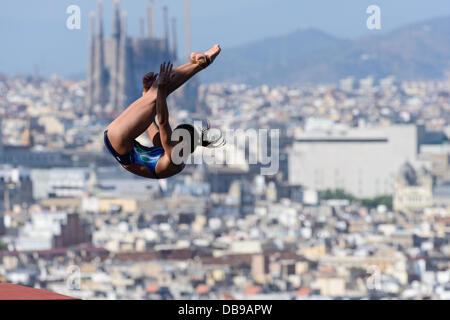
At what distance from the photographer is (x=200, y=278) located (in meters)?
23.7

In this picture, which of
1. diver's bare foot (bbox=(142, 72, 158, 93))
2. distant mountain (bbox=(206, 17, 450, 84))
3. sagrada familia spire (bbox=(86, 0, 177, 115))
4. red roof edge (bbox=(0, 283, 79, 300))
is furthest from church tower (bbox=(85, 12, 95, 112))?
diver's bare foot (bbox=(142, 72, 158, 93))

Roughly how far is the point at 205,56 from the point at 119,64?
52477mm

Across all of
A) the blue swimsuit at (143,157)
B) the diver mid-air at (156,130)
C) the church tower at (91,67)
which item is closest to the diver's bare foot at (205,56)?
the diver mid-air at (156,130)

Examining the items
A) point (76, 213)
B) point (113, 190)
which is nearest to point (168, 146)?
point (76, 213)

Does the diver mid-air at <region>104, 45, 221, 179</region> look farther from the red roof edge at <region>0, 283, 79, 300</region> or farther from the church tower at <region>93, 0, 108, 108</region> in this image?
the church tower at <region>93, 0, 108, 108</region>

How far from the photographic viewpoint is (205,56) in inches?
121

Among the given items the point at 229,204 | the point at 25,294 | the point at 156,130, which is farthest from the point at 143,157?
the point at 229,204

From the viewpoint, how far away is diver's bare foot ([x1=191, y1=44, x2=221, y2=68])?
3071 millimetres

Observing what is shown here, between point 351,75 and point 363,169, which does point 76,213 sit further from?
point 351,75

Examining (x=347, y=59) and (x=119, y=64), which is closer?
(x=119, y=64)

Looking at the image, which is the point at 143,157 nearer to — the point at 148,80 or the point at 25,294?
the point at 148,80

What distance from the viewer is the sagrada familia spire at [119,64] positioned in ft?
178

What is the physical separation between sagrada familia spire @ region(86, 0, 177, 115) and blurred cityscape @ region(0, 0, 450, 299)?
0.07 m

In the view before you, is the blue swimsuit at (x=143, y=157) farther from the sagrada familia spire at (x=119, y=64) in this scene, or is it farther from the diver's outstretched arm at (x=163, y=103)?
the sagrada familia spire at (x=119, y=64)
